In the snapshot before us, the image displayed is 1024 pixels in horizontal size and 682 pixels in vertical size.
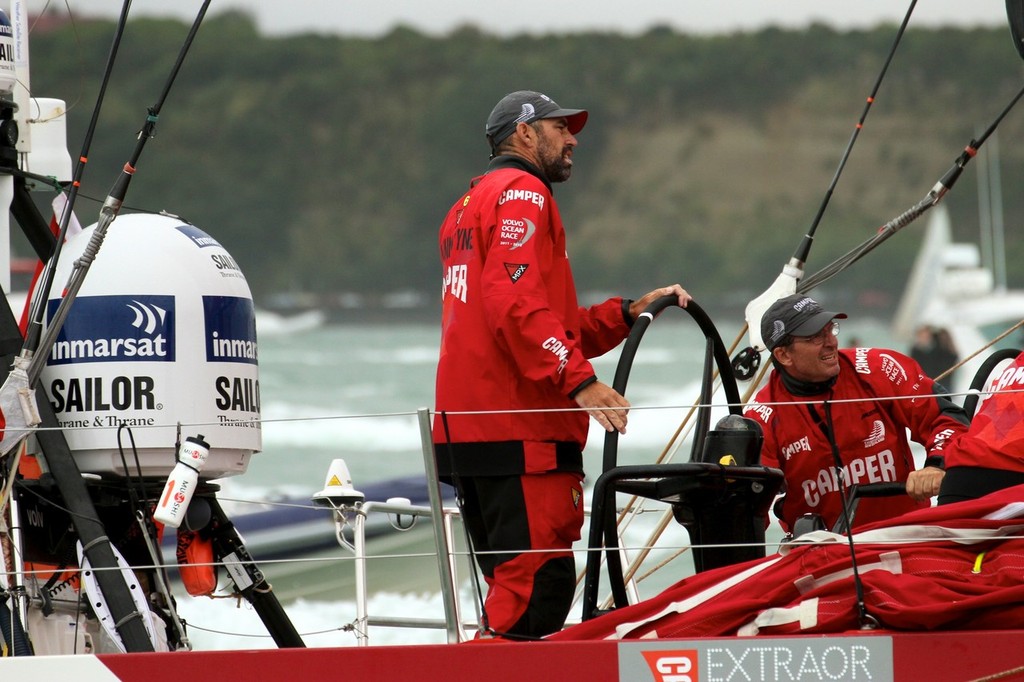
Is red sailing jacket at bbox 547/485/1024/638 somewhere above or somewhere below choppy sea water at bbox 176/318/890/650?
below

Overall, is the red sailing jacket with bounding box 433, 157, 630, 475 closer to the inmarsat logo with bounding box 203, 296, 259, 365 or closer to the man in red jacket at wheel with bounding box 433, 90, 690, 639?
the man in red jacket at wheel with bounding box 433, 90, 690, 639

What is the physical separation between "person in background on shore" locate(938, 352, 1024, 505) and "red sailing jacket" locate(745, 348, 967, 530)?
427 millimetres

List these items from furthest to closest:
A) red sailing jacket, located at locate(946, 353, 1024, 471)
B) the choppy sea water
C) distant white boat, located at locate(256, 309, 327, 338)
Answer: distant white boat, located at locate(256, 309, 327, 338) → the choppy sea water → red sailing jacket, located at locate(946, 353, 1024, 471)

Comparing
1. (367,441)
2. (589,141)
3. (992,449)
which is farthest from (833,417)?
(589,141)

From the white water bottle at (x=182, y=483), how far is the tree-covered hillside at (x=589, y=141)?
3122 cm

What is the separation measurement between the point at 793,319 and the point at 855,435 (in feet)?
0.95

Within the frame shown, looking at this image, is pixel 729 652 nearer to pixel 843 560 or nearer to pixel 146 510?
pixel 843 560

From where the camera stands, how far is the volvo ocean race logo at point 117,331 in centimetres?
297

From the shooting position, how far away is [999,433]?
103 inches

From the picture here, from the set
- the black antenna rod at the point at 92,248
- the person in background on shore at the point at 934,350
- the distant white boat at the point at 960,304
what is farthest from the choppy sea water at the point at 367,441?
the distant white boat at the point at 960,304

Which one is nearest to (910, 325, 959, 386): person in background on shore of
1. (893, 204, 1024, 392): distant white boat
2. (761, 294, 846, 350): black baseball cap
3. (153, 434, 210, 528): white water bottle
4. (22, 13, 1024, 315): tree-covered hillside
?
(893, 204, 1024, 392): distant white boat

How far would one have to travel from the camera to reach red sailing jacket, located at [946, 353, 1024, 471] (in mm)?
2590

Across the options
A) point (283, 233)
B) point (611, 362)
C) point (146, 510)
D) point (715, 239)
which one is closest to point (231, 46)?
point (283, 233)

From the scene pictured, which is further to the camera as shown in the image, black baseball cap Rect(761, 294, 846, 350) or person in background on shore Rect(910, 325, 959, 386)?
person in background on shore Rect(910, 325, 959, 386)
